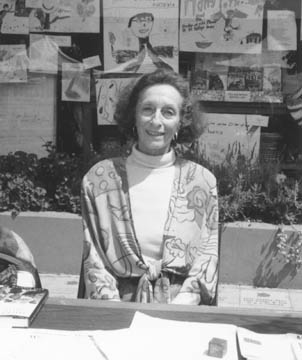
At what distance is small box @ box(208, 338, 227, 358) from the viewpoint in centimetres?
160

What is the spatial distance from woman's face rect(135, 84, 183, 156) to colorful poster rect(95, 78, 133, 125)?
2.71 m

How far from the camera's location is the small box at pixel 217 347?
1603 millimetres

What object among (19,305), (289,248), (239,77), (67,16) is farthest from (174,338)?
(67,16)

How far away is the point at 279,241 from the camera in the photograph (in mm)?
4520

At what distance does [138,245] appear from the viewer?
2.46m

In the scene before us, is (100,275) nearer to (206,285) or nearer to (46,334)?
(206,285)

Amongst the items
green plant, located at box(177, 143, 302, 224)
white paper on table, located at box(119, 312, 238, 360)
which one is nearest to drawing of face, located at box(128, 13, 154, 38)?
green plant, located at box(177, 143, 302, 224)

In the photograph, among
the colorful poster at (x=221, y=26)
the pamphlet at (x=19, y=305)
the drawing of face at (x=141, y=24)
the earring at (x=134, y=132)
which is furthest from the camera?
the drawing of face at (x=141, y=24)

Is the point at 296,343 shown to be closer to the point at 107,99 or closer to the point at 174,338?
the point at 174,338

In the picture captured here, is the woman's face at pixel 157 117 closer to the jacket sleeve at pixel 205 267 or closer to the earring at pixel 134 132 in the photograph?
the earring at pixel 134 132

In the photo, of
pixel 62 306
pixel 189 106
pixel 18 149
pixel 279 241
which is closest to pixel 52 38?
pixel 18 149

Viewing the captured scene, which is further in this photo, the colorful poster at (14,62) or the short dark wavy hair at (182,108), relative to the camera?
the colorful poster at (14,62)

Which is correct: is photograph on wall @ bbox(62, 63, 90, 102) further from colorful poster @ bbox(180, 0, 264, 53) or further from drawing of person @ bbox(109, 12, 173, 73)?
colorful poster @ bbox(180, 0, 264, 53)

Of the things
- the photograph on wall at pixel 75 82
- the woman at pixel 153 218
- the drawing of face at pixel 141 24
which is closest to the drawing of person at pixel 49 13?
the photograph on wall at pixel 75 82
